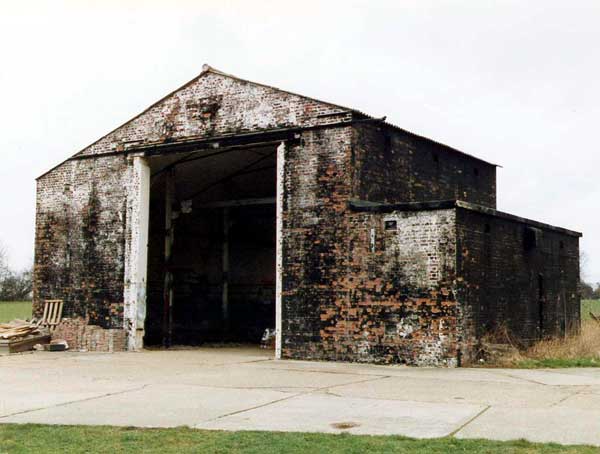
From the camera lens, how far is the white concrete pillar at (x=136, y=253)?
1850 centimetres

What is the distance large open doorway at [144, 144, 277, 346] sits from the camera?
21.2 metres

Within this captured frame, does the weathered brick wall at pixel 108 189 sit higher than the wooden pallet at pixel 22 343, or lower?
higher

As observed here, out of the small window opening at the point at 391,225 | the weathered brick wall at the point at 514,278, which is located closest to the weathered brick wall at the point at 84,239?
the small window opening at the point at 391,225

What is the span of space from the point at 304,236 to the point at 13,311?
1056 inches

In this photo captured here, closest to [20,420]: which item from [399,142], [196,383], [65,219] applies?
[196,383]

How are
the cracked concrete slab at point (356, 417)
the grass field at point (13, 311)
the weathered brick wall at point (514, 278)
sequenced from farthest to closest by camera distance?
the grass field at point (13, 311), the weathered brick wall at point (514, 278), the cracked concrete slab at point (356, 417)

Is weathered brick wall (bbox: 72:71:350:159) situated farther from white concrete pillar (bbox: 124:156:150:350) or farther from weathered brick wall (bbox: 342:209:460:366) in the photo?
weathered brick wall (bbox: 342:209:460:366)

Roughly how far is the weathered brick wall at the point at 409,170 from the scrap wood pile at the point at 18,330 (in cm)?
916

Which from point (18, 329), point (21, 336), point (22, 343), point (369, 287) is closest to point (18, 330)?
point (18, 329)

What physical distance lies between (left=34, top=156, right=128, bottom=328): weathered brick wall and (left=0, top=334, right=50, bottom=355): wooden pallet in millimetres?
977

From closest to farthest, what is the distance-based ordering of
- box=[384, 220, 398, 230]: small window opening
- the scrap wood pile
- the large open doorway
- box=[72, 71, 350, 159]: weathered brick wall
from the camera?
box=[384, 220, 398, 230]: small window opening, box=[72, 71, 350, 159]: weathered brick wall, the scrap wood pile, the large open doorway

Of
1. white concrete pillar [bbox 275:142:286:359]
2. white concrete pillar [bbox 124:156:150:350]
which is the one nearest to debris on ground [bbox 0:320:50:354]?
white concrete pillar [bbox 124:156:150:350]

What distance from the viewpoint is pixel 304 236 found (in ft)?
52.7

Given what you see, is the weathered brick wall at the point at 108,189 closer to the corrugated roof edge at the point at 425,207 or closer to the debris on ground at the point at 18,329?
the debris on ground at the point at 18,329
